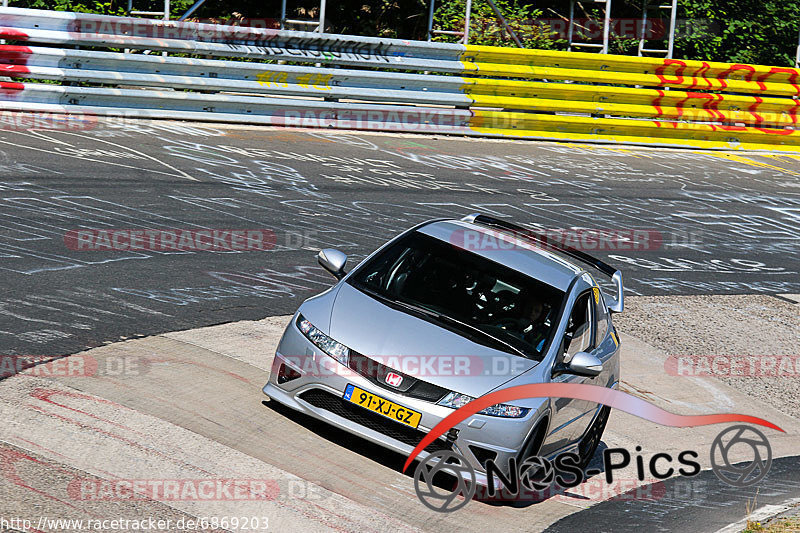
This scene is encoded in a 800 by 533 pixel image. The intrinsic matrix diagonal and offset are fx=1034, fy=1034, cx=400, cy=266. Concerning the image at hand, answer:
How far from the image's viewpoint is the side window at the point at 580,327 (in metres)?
7.40

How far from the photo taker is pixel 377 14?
78.8 feet

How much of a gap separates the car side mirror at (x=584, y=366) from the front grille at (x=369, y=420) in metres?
1.07

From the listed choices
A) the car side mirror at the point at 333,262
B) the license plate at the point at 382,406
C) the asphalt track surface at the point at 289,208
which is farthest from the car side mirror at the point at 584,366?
the asphalt track surface at the point at 289,208

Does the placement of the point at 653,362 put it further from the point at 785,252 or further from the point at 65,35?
the point at 65,35

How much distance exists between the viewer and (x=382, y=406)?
6.52 metres

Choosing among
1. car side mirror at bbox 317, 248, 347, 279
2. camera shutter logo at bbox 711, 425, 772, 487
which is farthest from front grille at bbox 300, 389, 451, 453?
camera shutter logo at bbox 711, 425, 772, 487

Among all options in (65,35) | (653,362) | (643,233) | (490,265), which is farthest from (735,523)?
(65,35)

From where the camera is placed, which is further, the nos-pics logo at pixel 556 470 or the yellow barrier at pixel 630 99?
the yellow barrier at pixel 630 99

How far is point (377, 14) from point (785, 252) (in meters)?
12.2

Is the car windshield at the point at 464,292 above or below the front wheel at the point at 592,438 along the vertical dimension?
above

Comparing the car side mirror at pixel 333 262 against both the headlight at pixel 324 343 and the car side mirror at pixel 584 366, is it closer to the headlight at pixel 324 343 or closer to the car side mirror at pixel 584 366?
the headlight at pixel 324 343

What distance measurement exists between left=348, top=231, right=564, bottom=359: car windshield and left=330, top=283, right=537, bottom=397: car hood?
Answer: 0.53 ft

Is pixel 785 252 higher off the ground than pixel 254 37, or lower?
→ lower

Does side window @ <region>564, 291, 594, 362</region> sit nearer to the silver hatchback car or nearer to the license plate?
the silver hatchback car
